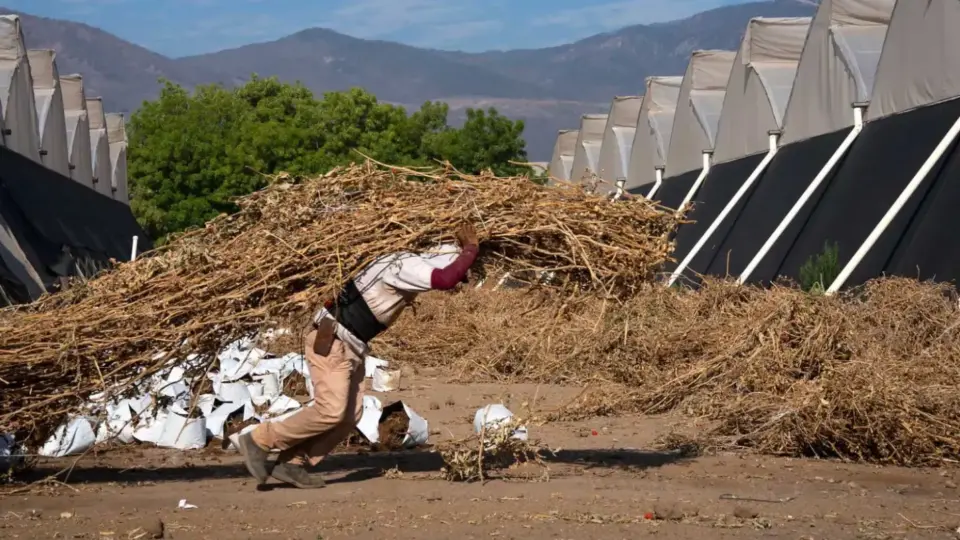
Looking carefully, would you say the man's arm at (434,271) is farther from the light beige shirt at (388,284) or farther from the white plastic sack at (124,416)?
the white plastic sack at (124,416)

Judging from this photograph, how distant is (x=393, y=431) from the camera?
30.6 ft

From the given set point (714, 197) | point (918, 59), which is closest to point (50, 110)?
point (714, 197)

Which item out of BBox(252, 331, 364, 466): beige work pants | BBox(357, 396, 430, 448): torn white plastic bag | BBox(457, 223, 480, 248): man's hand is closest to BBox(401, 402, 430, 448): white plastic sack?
BBox(357, 396, 430, 448): torn white plastic bag

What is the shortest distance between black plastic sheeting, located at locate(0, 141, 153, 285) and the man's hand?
322 inches

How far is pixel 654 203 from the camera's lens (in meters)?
7.75

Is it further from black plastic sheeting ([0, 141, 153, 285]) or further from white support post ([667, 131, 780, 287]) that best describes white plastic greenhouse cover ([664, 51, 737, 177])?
black plastic sheeting ([0, 141, 153, 285])

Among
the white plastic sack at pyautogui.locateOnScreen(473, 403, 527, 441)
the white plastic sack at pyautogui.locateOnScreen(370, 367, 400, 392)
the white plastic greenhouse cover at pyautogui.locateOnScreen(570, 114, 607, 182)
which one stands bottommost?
the white plastic greenhouse cover at pyautogui.locateOnScreen(570, 114, 607, 182)

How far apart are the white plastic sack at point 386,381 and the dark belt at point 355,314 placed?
5575 millimetres

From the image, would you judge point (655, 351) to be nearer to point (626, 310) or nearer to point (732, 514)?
point (626, 310)

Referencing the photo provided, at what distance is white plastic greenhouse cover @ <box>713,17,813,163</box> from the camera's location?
83.3 feet

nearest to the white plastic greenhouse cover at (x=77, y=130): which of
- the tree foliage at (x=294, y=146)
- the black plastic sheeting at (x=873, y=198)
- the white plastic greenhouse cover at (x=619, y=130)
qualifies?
the tree foliage at (x=294, y=146)

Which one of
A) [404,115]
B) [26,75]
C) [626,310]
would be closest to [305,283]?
[626,310]

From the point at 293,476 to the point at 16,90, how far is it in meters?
23.4

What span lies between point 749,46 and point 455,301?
12622 mm
